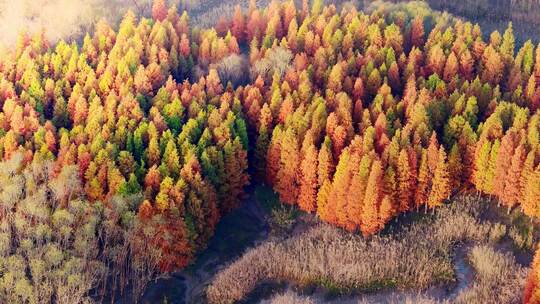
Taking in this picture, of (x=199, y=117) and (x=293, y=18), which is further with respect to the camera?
(x=293, y=18)

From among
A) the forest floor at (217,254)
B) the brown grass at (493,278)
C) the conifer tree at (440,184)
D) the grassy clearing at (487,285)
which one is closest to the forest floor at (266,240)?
the forest floor at (217,254)

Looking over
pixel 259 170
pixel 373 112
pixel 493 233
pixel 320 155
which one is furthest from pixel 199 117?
pixel 493 233

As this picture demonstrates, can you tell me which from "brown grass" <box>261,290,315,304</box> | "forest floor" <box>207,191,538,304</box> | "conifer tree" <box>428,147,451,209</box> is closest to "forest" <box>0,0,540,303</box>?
"conifer tree" <box>428,147,451,209</box>

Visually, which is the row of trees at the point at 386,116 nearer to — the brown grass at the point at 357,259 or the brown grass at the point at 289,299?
the brown grass at the point at 357,259

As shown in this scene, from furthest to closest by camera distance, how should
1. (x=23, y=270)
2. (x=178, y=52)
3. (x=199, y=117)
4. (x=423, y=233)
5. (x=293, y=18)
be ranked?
(x=293, y=18)
(x=178, y=52)
(x=199, y=117)
(x=423, y=233)
(x=23, y=270)

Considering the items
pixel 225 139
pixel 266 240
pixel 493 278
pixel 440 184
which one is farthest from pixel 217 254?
pixel 493 278

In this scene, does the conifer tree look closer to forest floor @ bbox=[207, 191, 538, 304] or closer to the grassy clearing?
forest floor @ bbox=[207, 191, 538, 304]

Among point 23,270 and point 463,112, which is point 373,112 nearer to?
point 463,112

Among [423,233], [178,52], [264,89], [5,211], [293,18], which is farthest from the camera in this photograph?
[293,18]
